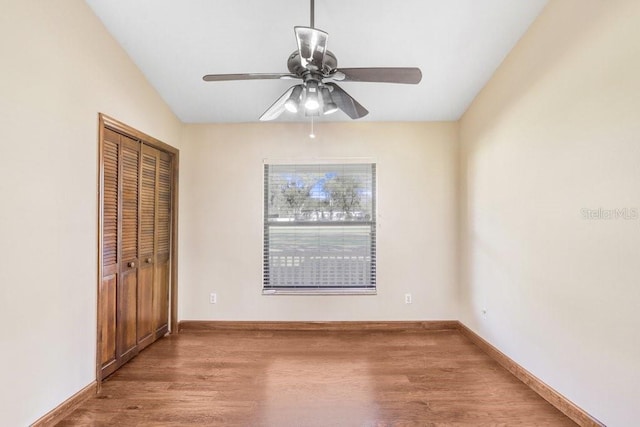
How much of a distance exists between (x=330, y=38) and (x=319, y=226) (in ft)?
6.37

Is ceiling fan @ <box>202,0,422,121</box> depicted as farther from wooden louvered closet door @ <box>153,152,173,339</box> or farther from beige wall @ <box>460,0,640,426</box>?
wooden louvered closet door @ <box>153,152,173,339</box>

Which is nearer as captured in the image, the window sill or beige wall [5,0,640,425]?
beige wall [5,0,640,425]

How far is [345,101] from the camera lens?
6.87ft

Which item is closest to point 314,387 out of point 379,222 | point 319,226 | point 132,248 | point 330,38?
point 319,226

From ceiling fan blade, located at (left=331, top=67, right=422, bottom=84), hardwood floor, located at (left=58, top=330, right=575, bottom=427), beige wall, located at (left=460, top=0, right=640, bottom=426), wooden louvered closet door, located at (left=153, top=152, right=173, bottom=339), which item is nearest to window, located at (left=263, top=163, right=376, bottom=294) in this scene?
hardwood floor, located at (left=58, top=330, right=575, bottom=427)

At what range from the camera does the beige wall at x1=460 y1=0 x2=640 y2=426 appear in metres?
1.61

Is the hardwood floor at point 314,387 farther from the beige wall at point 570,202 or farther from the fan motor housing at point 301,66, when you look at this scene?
the fan motor housing at point 301,66

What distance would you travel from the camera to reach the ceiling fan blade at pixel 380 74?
1.75 meters

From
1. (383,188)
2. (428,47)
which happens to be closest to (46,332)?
(383,188)

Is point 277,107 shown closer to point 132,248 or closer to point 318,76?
point 318,76

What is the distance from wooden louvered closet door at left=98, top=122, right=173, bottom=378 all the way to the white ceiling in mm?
789

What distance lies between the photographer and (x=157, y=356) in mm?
2832

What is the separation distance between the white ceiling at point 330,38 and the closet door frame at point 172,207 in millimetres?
555

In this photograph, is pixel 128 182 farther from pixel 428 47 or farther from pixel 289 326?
pixel 428 47
